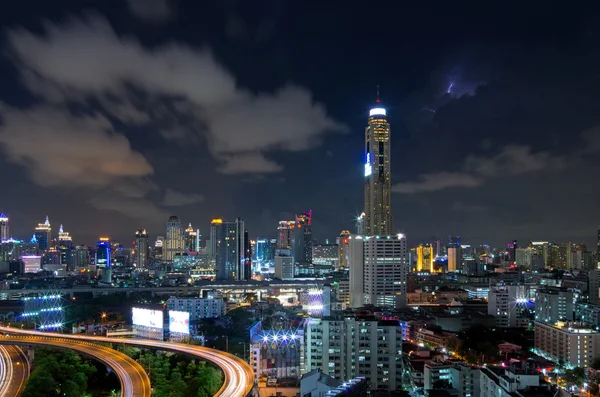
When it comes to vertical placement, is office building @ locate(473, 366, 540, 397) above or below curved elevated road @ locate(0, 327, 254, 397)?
above

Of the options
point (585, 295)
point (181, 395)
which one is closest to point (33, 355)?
point (181, 395)

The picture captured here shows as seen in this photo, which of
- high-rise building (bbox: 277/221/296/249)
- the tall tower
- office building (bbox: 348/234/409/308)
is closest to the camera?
office building (bbox: 348/234/409/308)

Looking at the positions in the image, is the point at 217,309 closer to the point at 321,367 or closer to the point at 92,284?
the point at 321,367

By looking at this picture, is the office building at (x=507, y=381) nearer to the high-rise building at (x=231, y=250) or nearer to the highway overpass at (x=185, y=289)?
the highway overpass at (x=185, y=289)

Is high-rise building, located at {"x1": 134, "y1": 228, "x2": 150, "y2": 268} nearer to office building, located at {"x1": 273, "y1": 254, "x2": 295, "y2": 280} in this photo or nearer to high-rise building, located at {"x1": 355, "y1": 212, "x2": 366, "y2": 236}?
office building, located at {"x1": 273, "y1": 254, "x2": 295, "y2": 280}

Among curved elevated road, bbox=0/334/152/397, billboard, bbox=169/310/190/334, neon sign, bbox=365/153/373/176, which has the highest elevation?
neon sign, bbox=365/153/373/176

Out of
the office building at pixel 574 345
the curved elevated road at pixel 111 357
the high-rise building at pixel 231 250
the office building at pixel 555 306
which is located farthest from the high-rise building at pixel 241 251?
the office building at pixel 574 345

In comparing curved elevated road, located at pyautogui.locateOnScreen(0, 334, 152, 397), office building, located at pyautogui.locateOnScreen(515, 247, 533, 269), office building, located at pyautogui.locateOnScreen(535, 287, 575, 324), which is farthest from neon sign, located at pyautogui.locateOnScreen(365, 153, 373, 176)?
curved elevated road, located at pyautogui.locateOnScreen(0, 334, 152, 397)

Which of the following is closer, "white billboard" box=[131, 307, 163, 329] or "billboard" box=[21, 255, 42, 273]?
"white billboard" box=[131, 307, 163, 329]
